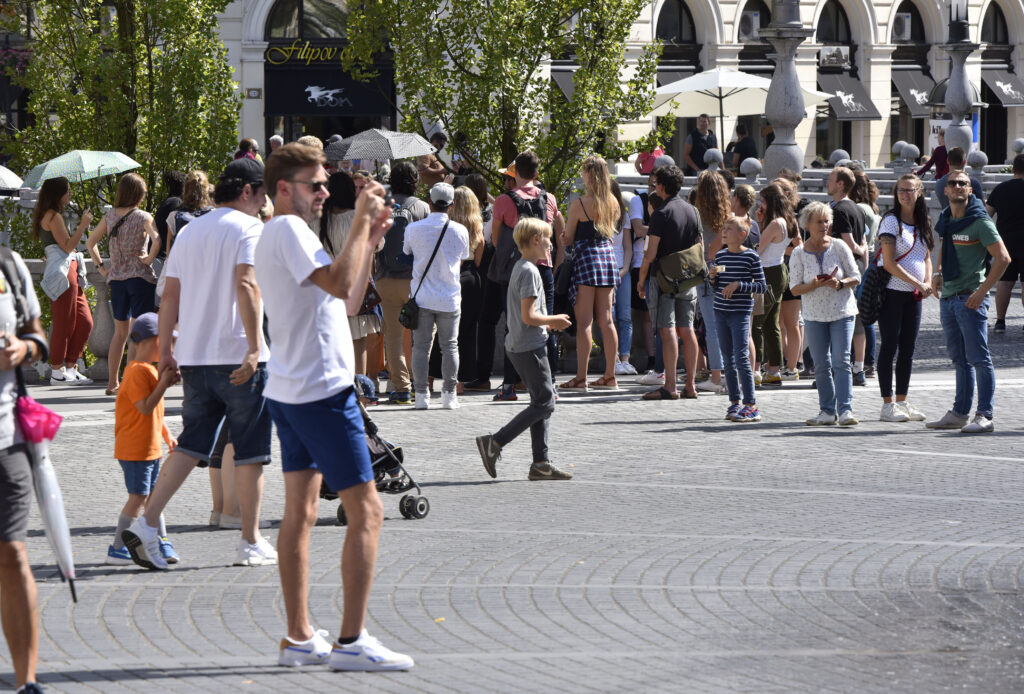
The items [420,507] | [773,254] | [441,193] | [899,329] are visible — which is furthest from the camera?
[773,254]

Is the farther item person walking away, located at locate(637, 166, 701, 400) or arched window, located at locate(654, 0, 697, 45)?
arched window, located at locate(654, 0, 697, 45)

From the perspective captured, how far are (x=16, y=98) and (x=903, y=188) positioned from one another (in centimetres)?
3076

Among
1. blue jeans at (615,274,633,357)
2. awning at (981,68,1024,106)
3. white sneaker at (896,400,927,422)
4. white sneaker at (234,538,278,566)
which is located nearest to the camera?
white sneaker at (234,538,278,566)

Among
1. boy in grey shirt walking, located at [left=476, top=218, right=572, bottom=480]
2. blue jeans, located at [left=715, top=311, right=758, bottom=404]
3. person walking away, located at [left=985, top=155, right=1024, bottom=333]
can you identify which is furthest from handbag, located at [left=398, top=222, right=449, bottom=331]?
person walking away, located at [left=985, top=155, right=1024, bottom=333]

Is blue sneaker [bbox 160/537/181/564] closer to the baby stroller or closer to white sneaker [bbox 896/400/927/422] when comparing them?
the baby stroller

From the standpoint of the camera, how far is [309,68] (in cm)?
3859

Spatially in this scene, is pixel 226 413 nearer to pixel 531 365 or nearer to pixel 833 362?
pixel 531 365

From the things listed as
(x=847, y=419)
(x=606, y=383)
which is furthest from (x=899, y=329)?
(x=606, y=383)

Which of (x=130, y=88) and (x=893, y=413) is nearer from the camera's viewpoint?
(x=893, y=413)

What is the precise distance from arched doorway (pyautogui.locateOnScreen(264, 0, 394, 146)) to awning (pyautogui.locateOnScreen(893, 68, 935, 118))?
14715 millimetres

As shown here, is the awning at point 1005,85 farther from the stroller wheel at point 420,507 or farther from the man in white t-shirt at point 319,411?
the man in white t-shirt at point 319,411

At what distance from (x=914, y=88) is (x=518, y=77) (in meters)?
31.1

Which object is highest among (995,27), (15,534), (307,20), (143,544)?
(995,27)

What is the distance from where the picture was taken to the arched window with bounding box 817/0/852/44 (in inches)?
1714
